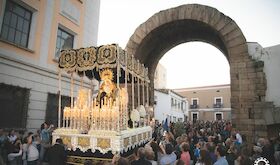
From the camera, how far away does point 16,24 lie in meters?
10.4

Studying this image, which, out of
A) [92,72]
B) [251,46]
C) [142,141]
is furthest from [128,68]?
[251,46]

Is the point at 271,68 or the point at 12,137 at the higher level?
the point at 271,68

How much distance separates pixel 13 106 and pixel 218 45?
12394 millimetres

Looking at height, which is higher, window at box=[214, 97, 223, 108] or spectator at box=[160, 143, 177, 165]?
window at box=[214, 97, 223, 108]

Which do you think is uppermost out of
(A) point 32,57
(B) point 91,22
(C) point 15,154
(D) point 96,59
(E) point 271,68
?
(B) point 91,22

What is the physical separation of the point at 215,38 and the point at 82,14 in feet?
29.7

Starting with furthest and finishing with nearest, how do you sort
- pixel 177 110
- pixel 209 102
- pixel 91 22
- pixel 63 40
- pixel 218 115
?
pixel 209 102, pixel 218 115, pixel 177 110, pixel 91 22, pixel 63 40

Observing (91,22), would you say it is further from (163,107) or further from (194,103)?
(194,103)

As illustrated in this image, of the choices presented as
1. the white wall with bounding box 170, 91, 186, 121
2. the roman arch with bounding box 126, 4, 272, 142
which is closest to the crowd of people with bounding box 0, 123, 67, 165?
the roman arch with bounding box 126, 4, 272, 142

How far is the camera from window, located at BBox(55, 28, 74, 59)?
41.7ft

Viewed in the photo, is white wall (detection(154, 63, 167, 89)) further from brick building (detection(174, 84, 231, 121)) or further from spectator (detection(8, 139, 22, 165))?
spectator (detection(8, 139, 22, 165))

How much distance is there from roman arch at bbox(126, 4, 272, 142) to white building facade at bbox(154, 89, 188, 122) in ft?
54.4

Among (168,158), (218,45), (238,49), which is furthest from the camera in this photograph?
(218,45)

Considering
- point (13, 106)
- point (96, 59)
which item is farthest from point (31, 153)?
point (13, 106)
